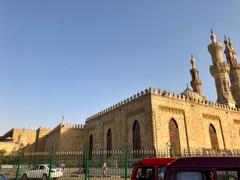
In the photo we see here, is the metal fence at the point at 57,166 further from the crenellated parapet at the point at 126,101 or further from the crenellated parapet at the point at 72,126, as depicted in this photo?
the crenellated parapet at the point at 72,126

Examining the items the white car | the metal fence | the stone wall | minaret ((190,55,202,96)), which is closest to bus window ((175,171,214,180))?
the metal fence

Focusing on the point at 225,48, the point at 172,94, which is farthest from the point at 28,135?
the point at 225,48

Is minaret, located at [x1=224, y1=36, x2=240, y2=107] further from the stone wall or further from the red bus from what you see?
the red bus

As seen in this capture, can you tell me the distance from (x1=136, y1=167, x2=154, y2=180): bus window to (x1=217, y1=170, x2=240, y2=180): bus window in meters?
1.81

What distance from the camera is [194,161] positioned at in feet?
10.7

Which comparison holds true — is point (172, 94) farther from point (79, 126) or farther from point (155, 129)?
point (79, 126)

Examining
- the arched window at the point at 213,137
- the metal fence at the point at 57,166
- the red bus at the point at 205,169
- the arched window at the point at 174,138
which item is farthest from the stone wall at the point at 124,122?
the red bus at the point at 205,169

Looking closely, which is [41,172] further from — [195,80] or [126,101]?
[195,80]

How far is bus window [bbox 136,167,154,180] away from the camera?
15.4 ft

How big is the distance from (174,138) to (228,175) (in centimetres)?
1697

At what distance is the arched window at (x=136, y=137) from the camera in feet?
64.1

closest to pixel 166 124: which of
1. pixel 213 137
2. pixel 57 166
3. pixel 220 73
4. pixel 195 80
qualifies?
pixel 213 137

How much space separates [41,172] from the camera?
1234 centimetres

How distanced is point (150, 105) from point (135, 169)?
14.1 m
